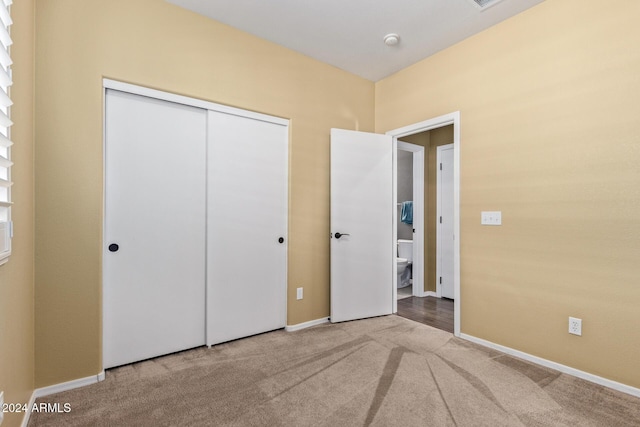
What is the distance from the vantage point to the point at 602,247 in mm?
2090

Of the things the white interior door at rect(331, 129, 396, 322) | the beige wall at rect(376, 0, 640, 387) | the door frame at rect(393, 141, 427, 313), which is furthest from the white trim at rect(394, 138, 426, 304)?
the beige wall at rect(376, 0, 640, 387)

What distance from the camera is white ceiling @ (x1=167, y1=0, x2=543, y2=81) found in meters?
2.41

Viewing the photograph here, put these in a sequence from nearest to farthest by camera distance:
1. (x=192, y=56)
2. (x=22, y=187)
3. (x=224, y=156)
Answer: (x=22, y=187) → (x=192, y=56) → (x=224, y=156)

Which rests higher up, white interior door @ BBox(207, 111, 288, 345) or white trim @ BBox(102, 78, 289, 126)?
white trim @ BBox(102, 78, 289, 126)

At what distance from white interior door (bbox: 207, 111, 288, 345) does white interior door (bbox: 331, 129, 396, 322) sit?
558 mm

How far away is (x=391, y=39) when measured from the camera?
2838 millimetres

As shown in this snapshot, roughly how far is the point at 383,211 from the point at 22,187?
2.92 m

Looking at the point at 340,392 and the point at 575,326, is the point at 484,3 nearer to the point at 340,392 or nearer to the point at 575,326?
the point at 575,326

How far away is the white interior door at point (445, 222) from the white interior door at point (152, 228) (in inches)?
122

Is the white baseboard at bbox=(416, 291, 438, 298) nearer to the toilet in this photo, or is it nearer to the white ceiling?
the toilet

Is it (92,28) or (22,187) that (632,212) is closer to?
(22,187)

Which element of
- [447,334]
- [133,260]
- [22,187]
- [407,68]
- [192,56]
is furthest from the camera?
[407,68]

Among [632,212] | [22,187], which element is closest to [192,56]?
[22,187]

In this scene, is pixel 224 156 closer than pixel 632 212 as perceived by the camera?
No
